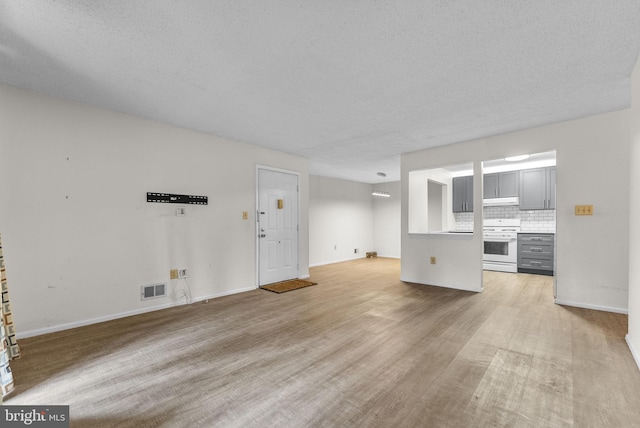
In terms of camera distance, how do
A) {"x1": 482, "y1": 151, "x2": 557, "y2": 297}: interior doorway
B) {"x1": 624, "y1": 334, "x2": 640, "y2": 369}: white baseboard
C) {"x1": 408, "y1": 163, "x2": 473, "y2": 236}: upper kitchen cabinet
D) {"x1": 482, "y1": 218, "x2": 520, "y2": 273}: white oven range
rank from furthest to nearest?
{"x1": 408, "y1": 163, "x2": 473, "y2": 236}: upper kitchen cabinet < {"x1": 482, "y1": 218, "x2": 520, "y2": 273}: white oven range < {"x1": 482, "y1": 151, "x2": 557, "y2": 297}: interior doorway < {"x1": 624, "y1": 334, "x2": 640, "y2": 369}: white baseboard

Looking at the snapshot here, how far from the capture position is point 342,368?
2199mm

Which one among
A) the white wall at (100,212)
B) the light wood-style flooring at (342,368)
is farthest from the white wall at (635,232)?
the white wall at (100,212)

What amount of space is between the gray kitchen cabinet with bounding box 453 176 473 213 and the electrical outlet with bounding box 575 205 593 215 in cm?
316

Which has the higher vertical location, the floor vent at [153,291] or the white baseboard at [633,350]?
the floor vent at [153,291]

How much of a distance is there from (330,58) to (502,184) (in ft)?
19.4

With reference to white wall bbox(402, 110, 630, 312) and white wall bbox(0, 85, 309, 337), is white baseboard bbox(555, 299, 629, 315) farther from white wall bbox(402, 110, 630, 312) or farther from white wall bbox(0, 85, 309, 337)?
white wall bbox(0, 85, 309, 337)

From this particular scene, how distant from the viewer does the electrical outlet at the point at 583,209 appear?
3557mm

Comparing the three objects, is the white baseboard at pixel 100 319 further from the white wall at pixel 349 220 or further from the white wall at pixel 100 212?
the white wall at pixel 349 220

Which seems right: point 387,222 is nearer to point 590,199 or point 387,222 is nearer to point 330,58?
point 590,199

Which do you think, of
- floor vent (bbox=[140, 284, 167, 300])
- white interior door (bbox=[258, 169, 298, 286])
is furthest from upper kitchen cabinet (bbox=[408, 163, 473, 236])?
floor vent (bbox=[140, 284, 167, 300])

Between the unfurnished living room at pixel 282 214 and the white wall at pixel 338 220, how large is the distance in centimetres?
226

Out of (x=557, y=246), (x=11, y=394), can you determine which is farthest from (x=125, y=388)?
(x=557, y=246)

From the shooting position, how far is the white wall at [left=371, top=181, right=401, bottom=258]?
8.59m

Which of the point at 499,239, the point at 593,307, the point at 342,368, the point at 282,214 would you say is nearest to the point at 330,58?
the point at 342,368
